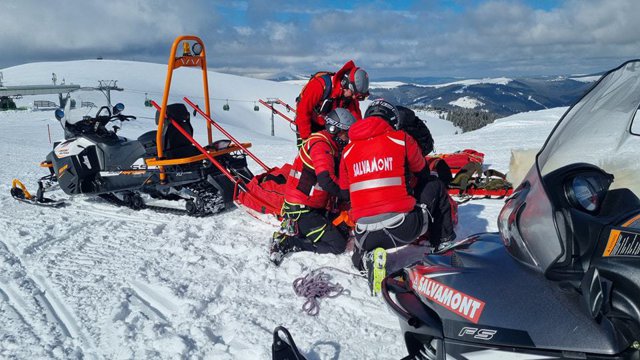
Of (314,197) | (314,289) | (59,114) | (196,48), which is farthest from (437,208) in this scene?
(59,114)

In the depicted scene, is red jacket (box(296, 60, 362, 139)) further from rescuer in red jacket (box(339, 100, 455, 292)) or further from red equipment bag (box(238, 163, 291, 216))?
rescuer in red jacket (box(339, 100, 455, 292))

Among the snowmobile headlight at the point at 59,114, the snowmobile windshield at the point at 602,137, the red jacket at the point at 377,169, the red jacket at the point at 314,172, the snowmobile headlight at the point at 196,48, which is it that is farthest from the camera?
the snowmobile headlight at the point at 59,114

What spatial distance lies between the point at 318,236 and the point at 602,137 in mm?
2499

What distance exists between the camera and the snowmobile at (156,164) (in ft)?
17.4

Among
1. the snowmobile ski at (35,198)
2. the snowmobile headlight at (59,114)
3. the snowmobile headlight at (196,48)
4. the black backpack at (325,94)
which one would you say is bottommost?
the snowmobile ski at (35,198)

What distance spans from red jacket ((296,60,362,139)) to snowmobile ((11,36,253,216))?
827 millimetres

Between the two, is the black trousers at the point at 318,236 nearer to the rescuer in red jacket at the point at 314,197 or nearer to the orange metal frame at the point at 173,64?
the rescuer in red jacket at the point at 314,197

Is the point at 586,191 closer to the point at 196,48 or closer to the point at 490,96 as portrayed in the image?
the point at 196,48

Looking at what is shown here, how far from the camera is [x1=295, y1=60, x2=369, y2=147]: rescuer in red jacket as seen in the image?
18.6 ft

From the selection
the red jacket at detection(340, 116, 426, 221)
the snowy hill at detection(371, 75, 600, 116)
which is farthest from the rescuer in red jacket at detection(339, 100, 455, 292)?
the snowy hill at detection(371, 75, 600, 116)

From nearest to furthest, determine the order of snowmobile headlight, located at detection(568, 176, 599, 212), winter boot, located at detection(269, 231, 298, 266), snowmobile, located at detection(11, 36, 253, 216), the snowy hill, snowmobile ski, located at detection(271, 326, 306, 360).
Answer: snowmobile headlight, located at detection(568, 176, 599, 212)
snowmobile ski, located at detection(271, 326, 306, 360)
winter boot, located at detection(269, 231, 298, 266)
snowmobile, located at detection(11, 36, 253, 216)
the snowy hill

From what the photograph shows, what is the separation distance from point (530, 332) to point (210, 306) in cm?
220

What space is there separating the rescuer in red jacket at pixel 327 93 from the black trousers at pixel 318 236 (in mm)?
1890

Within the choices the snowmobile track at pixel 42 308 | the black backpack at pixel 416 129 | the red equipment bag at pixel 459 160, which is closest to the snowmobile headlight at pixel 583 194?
the snowmobile track at pixel 42 308
